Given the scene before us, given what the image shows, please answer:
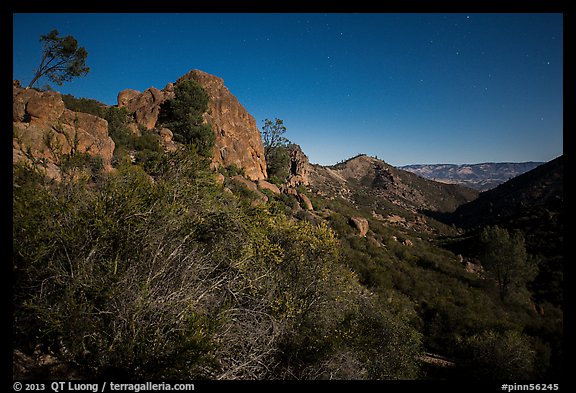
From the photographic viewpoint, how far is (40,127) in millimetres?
9727

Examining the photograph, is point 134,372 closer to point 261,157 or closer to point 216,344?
point 216,344

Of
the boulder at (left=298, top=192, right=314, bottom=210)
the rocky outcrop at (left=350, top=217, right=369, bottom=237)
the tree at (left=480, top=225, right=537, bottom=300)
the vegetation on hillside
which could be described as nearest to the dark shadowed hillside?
the tree at (left=480, top=225, right=537, bottom=300)

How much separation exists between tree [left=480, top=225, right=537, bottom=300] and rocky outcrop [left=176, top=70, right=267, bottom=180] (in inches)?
1191

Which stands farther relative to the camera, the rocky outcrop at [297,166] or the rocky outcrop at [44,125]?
the rocky outcrop at [297,166]

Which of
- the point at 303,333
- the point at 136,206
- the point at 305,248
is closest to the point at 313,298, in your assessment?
the point at 303,333

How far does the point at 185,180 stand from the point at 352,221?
30.9 metres

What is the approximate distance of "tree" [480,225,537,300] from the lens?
90.5 feet

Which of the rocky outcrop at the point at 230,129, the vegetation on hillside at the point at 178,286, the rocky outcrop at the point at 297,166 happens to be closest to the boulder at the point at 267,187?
the rocky outcrop at the point at 230,129

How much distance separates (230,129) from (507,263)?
3710cm

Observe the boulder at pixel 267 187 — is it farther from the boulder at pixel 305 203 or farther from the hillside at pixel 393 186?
the hillside at pixel 393 186

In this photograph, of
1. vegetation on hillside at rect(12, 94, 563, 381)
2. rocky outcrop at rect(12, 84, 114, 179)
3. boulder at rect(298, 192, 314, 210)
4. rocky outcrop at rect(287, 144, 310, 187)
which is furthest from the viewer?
rocky outcrop at rect(287, 144, 310, 187)

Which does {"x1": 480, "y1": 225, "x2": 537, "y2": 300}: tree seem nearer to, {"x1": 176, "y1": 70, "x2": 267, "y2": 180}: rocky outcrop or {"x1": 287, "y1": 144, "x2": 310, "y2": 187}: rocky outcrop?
{"x1": 176, "y1": 70, "x2": 267, "y2": 180}: rocky outcrop

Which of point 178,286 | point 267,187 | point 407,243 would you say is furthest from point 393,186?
point 178,286

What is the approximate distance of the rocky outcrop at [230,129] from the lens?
1148 inches
